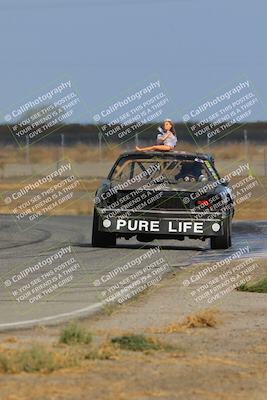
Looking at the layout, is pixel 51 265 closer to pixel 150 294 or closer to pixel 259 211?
pixel 150 294

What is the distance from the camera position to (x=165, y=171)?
830 inches

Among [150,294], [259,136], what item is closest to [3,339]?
[150,294]

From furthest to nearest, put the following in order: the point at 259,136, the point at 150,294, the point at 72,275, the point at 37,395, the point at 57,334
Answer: the point at 259,136, the point at 72,275, the point at 150,294, the point at 57,334, the point at 37,395

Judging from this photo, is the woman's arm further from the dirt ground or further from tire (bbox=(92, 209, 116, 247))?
the dirt ground

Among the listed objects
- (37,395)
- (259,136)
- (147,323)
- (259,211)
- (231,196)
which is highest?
(37,395)

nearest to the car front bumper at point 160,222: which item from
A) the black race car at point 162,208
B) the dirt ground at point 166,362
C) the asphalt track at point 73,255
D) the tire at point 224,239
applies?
the black race car at point 162,208

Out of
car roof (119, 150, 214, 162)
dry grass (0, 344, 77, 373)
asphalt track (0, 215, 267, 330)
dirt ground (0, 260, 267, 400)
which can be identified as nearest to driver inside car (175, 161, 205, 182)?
car roof (119, 150, 214, 162)

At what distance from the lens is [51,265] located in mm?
17984

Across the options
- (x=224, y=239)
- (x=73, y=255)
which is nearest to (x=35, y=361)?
(x=73, y=255)

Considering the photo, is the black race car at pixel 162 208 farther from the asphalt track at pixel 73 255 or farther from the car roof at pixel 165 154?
the car roof at pixel 165 154

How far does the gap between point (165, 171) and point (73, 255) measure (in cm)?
239

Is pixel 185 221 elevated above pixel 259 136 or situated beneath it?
elevated above

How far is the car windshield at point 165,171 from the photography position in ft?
68.2

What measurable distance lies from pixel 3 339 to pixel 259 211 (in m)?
26.4
